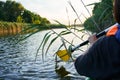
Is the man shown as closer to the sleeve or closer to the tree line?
the sleeve

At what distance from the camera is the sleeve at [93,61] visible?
1.63m

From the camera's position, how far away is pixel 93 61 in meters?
1.66

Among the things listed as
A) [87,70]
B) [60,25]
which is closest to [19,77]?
[60,25]

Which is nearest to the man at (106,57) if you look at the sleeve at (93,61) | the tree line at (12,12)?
the sleeve at (93,61)

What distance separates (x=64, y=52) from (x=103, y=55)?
2.61 m

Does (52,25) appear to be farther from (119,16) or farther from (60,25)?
(119,16)

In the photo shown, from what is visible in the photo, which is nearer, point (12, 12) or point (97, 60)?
point (97, 60)

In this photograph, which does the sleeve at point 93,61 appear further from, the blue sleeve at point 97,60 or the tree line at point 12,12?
the tree line at point 12,12

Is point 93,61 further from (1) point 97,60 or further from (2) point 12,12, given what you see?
(2) point 12,12

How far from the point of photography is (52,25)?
4375 millimetres

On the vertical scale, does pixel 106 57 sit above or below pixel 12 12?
below

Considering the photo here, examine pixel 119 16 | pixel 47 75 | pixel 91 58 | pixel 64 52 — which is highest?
pixel 119 16

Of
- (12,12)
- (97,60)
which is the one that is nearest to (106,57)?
(97,60)

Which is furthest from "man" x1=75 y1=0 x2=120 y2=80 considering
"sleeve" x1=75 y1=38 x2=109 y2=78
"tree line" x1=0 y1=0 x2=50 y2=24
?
"tree line" x1=0 y1=0 x2=50 y2=24
